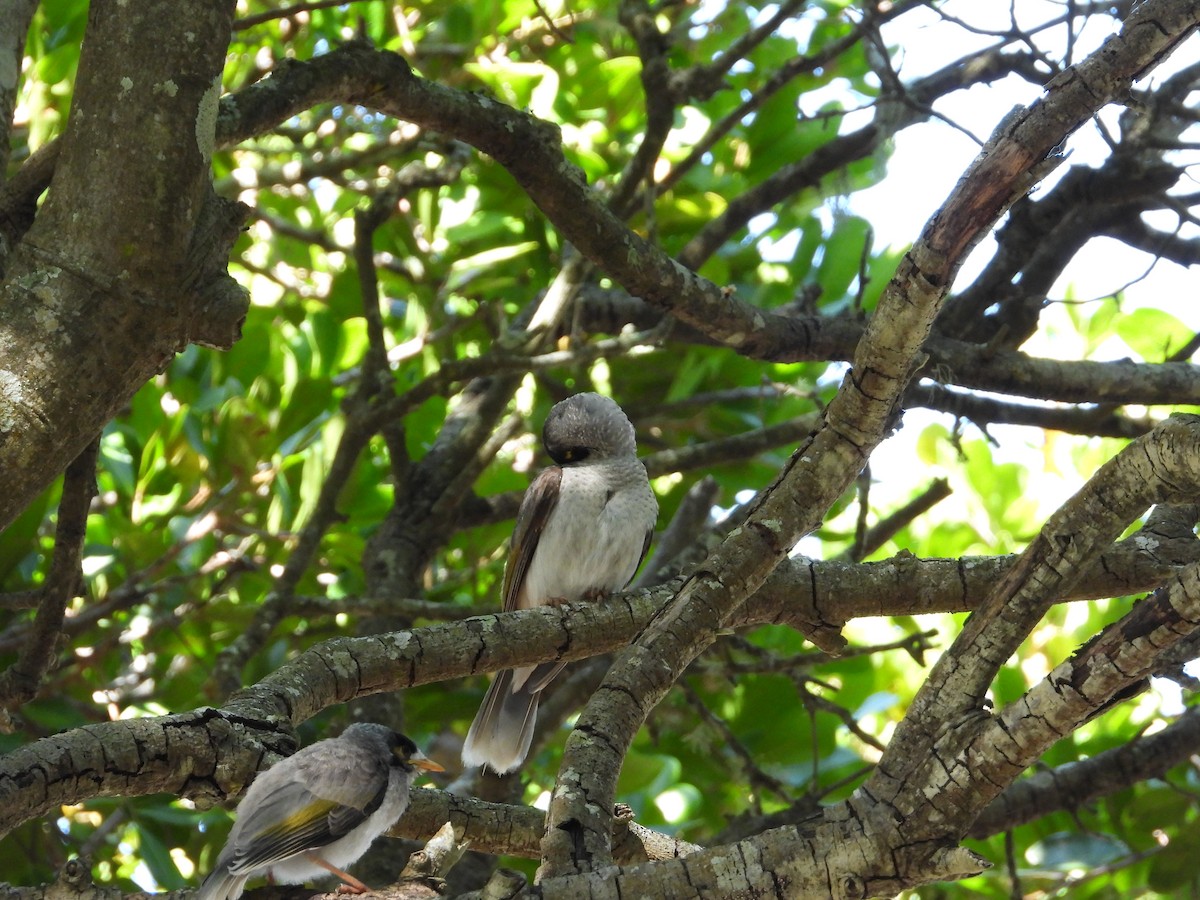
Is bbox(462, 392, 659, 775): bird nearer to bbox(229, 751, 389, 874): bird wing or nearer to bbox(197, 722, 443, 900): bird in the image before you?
bbox(197, 722, 443, 900): bird

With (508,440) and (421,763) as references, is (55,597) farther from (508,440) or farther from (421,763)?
(508,440)

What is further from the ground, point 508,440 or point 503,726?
point 508,440

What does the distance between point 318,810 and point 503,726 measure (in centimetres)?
215

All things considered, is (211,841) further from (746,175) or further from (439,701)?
(746,175)

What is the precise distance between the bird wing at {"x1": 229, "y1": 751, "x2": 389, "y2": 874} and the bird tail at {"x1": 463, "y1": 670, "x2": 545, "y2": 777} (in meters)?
1.84

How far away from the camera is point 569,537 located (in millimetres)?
4949

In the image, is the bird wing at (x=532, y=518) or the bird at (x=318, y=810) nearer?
the bird at (x=318, y=810)

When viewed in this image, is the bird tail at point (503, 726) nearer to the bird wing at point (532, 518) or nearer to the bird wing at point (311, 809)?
the bird wing at point (532, 518)

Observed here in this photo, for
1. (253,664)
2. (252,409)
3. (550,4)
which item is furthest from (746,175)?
(253,664)

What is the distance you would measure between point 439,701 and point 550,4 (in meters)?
4.32

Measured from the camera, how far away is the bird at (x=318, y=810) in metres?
2.63

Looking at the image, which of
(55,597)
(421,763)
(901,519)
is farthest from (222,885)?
(901,519)

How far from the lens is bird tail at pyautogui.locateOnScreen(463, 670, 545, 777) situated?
16.2 feet

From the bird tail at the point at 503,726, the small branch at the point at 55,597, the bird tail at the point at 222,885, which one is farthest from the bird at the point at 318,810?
the bird tail at the point at 503,726
